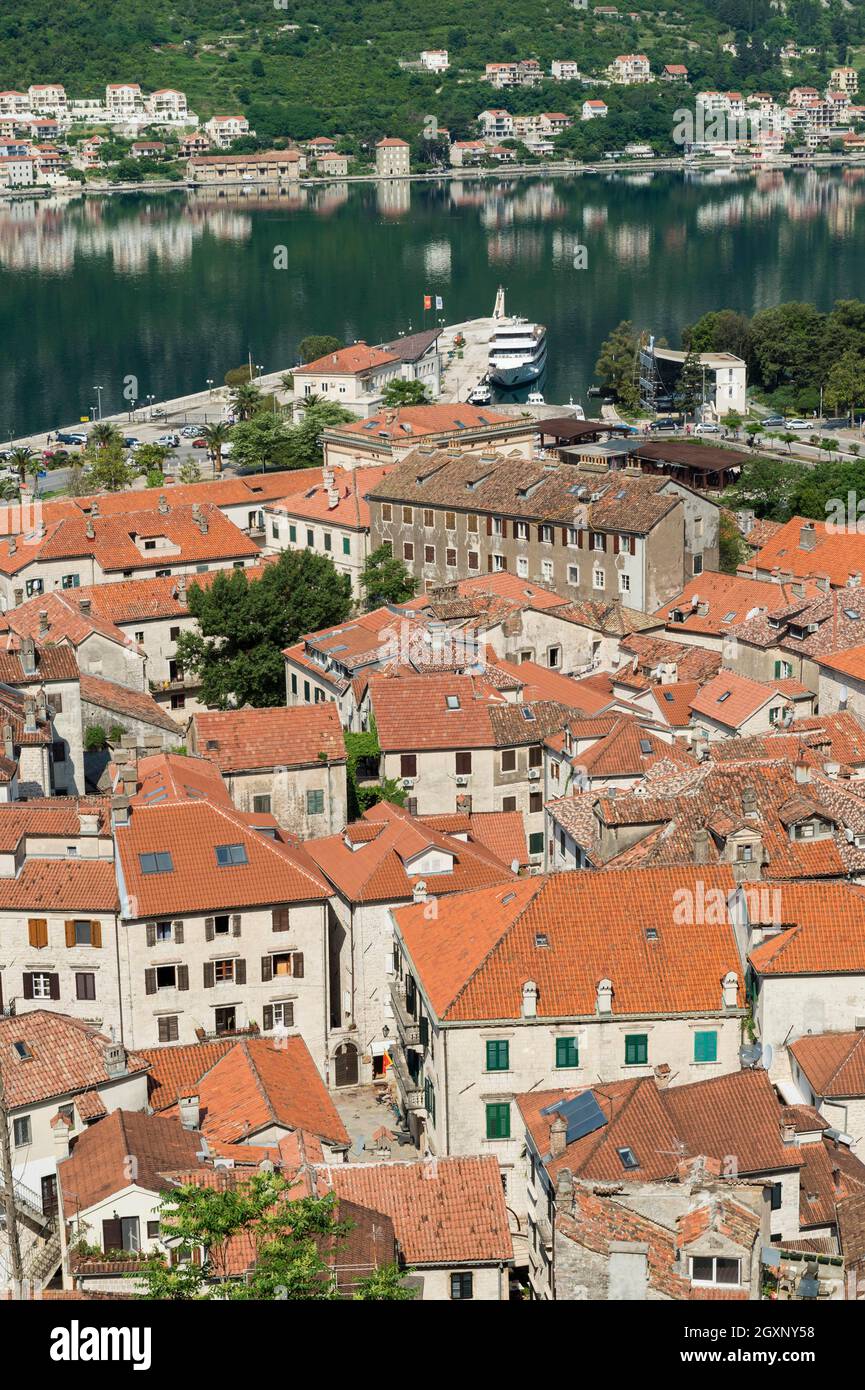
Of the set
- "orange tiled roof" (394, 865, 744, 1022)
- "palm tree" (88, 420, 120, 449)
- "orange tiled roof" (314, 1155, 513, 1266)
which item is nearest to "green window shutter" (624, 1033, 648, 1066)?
"orange tiled roof" (394, 865, 744, 1022)

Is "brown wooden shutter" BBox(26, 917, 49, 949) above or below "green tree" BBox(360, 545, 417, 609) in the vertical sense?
above

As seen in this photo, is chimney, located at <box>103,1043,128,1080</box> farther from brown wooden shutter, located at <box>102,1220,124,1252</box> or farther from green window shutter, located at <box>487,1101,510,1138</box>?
green window shutter, located at <box>487,1101,510,1138</box>

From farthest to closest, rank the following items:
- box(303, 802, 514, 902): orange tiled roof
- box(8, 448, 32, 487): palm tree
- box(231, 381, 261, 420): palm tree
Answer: box(231, 381, 261, 420): palm tree < box(8, 448, 32, 487): palm tree < box(303, 802, 514, 902): orange tiled roof

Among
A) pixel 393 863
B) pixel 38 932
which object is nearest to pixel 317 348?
pixel 393 863

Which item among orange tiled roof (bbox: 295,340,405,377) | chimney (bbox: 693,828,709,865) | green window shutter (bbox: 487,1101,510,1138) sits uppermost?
orange tiled roof (bbox: 295,340,405,377)

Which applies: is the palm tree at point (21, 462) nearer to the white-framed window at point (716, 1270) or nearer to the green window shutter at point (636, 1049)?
the green window shutter at point (636, 1049)
